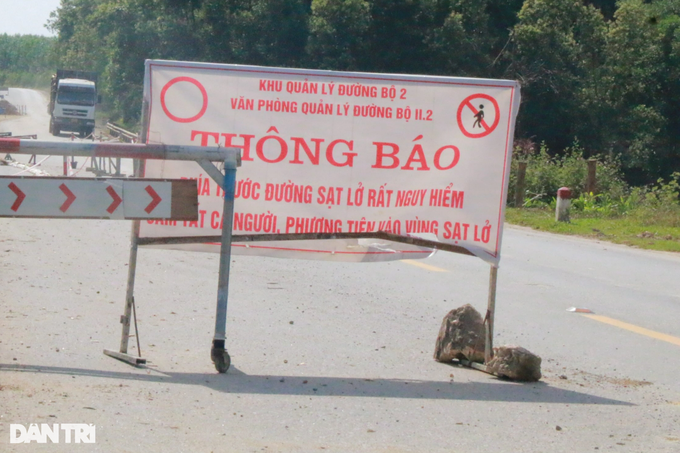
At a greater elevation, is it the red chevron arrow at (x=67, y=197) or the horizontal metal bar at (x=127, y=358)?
the red chevron arrow at (x=67, y=197)

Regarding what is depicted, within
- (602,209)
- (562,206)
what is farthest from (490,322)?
(602,209)

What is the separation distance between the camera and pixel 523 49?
39.9 metres

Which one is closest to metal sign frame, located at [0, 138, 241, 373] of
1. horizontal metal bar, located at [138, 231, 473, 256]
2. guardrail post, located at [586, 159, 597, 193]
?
horizontal metal bar, located at [138, 231, 473, 256]

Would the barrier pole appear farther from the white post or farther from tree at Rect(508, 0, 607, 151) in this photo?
tree at Rect(508, 0, 607, 151)

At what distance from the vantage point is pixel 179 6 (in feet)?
138

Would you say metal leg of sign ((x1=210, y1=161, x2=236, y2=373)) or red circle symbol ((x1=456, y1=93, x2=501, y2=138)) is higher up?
red circle symbol ((x1=456, y1=93, x2=501, y2=138))

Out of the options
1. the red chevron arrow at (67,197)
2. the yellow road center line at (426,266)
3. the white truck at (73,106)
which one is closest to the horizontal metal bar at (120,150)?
the red chevron arrow at (67,197)

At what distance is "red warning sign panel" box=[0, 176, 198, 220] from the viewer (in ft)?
17.1

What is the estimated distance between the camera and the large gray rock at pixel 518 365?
574 cm

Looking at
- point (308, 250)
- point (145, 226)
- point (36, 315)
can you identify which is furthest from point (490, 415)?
point (36, 315)

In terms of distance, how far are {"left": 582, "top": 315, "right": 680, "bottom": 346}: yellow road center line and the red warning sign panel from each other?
4.50 meters

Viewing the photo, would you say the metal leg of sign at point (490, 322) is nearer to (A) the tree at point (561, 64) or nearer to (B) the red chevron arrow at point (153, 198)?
(B) the red chevron arrow at point (153, 198)

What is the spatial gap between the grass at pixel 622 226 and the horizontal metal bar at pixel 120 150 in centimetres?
1169

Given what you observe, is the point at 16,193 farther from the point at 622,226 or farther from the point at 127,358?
the point at 622,226
